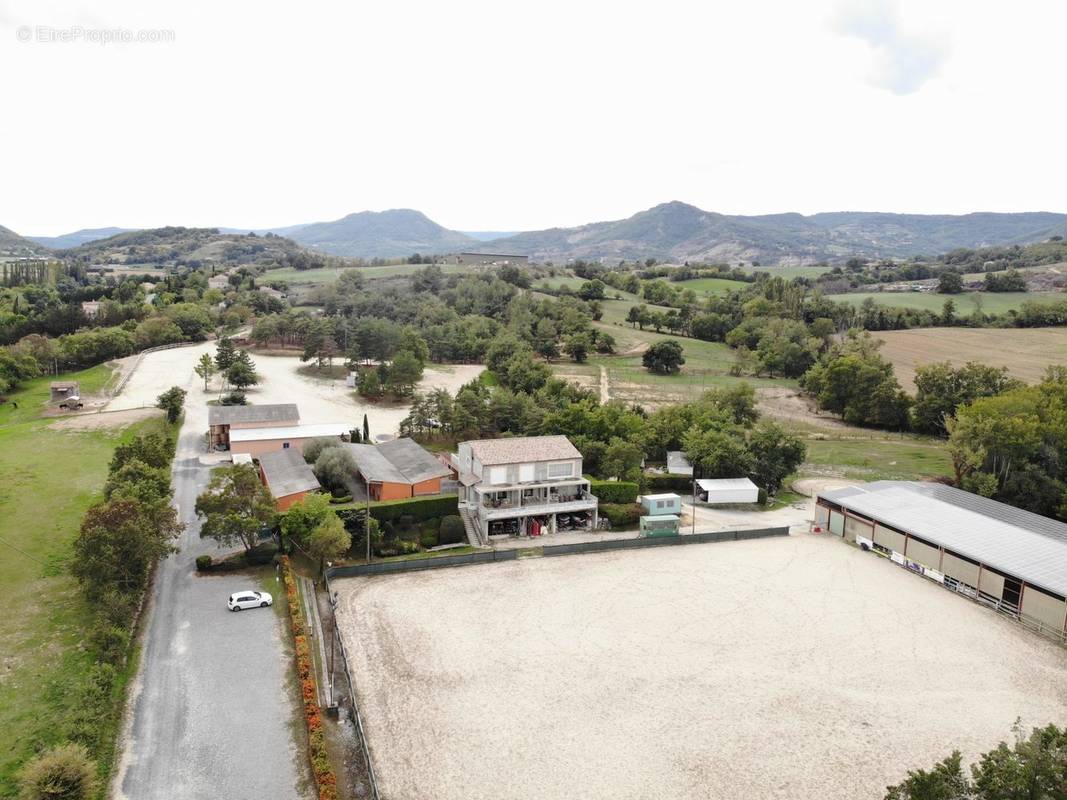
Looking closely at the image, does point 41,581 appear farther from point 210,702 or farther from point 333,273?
point 333,273

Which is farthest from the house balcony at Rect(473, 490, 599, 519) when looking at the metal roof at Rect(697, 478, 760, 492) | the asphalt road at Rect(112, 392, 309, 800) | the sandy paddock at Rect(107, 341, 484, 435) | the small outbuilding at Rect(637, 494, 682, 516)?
the sandy paddock at Rect(107, 341, 484, 435)

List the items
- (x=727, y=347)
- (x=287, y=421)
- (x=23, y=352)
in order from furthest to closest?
1. (x=727, y=347)
2. (x=23, y=352)
3. (x=287, y=421)

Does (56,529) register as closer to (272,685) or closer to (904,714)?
(272,685)

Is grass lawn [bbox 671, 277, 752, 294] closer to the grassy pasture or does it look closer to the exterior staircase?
the grassy pasture

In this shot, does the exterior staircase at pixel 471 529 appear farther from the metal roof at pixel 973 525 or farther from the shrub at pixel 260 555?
the metal roof at pixel 973 525

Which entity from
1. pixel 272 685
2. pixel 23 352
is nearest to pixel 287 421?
pixel 272 685

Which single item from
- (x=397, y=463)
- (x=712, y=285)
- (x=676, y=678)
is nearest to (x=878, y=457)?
(x=397, y=463)
